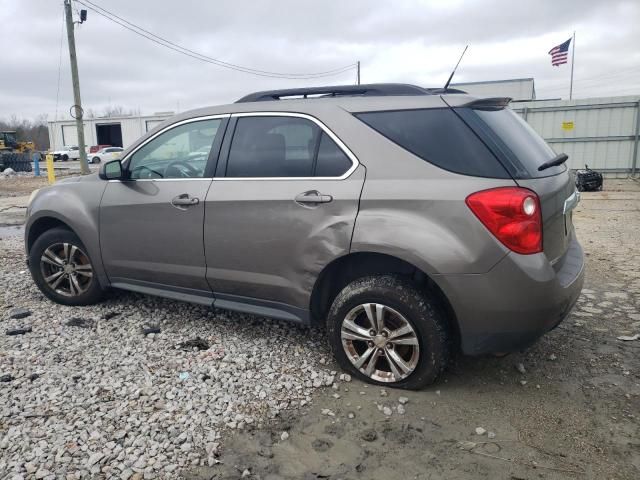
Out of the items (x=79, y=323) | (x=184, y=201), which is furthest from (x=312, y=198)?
(x=79, y=323)

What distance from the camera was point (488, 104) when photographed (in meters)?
3.19

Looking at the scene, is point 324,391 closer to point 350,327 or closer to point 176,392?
point 350,327

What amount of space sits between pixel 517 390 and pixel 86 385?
2.73 metres

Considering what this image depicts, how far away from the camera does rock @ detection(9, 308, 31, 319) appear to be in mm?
4492

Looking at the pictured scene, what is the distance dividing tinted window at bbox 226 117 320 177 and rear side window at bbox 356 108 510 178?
17.6 inches

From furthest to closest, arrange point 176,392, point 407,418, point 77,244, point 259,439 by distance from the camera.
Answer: point 77,244 → point 176,392 → point 407,418 → point 259,439

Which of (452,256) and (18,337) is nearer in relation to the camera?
(452,256)

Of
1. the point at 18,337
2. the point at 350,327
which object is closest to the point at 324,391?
the point at 350,327

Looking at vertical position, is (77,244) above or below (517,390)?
above

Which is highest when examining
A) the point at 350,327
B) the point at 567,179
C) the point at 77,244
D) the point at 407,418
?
the point at 567,179

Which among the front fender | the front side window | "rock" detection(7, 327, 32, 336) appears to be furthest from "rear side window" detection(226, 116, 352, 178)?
"rock" detection(7, 327, 32, 336)

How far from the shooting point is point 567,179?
3.38 meters

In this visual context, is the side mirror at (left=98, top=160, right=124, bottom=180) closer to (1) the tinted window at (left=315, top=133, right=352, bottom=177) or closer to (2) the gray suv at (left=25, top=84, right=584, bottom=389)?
(2) the gray suv at (left=25, top=84, right=584, bottom=389)

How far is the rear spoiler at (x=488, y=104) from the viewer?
3.09m
